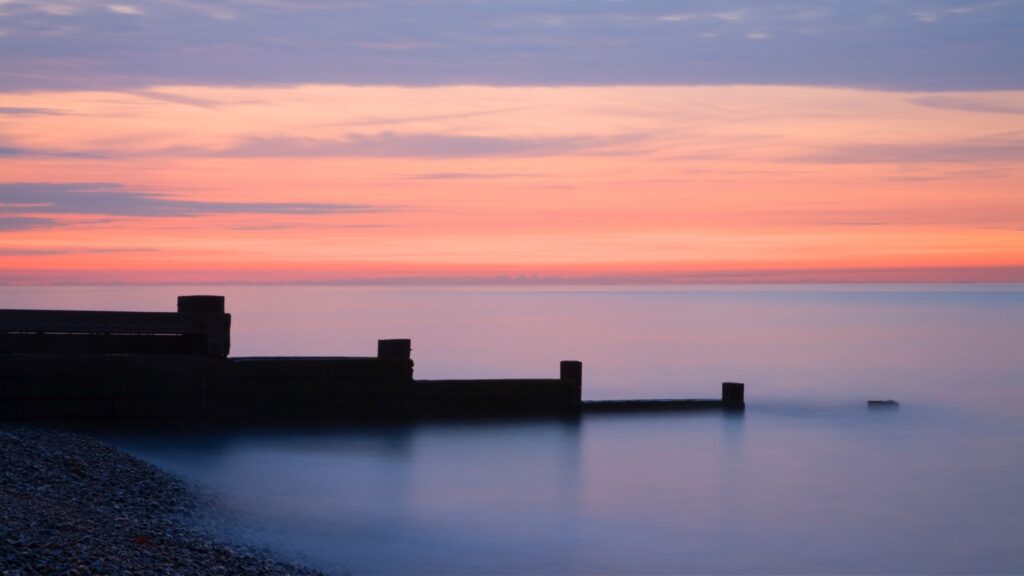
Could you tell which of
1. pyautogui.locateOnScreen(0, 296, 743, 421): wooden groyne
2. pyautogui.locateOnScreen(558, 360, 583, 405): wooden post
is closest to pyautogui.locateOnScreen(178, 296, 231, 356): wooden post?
pyautogui.locateOnScreen(0, 296, 743, 421): wooden groyne

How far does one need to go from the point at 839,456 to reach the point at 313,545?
11.1 metres

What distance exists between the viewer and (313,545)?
11.9m

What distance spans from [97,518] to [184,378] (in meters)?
9.11

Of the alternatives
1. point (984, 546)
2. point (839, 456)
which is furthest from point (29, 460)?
point (839, 456)

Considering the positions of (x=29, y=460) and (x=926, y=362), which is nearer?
(x=29, y=460)

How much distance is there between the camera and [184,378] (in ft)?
62.5

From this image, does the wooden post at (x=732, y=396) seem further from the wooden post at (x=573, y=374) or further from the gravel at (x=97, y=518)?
the gravel at (x=97, y=518)

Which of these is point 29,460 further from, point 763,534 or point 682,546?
point 763,534

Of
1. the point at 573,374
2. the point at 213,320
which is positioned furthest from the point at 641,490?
the point at 213,320

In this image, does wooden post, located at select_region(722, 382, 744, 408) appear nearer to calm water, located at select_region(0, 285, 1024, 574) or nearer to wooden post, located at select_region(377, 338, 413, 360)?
calm water, located at select_region(0, 285, 1024, 574)

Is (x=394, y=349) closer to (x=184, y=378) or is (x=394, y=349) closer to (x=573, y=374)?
(x=184, y=378)

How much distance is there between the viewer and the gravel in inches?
323

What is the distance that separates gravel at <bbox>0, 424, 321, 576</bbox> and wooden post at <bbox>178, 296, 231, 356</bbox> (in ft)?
13.4

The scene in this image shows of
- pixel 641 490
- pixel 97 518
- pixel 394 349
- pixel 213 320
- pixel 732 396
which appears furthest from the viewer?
pixel 732 396
